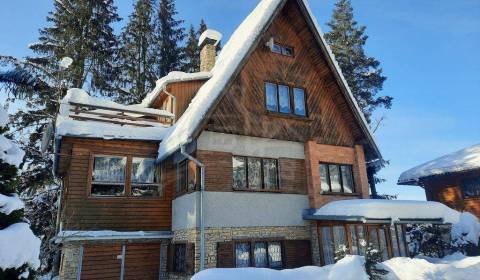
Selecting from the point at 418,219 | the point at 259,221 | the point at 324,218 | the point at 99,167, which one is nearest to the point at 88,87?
the point at 99,167

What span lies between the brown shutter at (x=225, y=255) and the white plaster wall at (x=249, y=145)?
127 inches

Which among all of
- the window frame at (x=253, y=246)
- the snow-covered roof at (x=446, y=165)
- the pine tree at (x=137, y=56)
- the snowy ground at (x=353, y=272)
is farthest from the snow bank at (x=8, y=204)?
the snow-covered roof at (x=446, y=165)

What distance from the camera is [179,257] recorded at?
12.1 m

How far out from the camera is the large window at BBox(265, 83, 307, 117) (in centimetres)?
1370

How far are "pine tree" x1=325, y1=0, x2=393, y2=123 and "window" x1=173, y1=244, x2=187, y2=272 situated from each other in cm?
2171

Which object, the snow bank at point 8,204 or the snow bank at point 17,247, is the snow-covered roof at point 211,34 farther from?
the snow bank at point 17,247

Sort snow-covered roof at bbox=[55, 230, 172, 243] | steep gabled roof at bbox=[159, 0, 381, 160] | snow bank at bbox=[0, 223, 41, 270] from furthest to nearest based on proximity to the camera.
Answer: steep gabled roof at bbox=[159, 0, 381, 160], snow-covered roof at bbox=[55, 230, 172, 243], snow bank at bbox=[0, 223, 41, 270]

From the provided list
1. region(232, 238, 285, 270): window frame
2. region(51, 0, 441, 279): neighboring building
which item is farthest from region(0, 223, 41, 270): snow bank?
region(232, 238, 285, 270): window frame

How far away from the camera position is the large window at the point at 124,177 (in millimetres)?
12266

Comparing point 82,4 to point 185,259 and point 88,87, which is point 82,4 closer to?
point 88,87

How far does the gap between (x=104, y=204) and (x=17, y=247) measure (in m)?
6.97

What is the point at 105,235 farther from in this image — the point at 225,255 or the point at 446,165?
the point at 446,165

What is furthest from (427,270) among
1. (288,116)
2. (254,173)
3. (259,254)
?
(288,116)

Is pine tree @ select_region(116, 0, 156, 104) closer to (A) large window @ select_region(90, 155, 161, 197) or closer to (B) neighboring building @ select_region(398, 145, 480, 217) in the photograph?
(A) large window @ select_region(90, 155, 161, 197)
